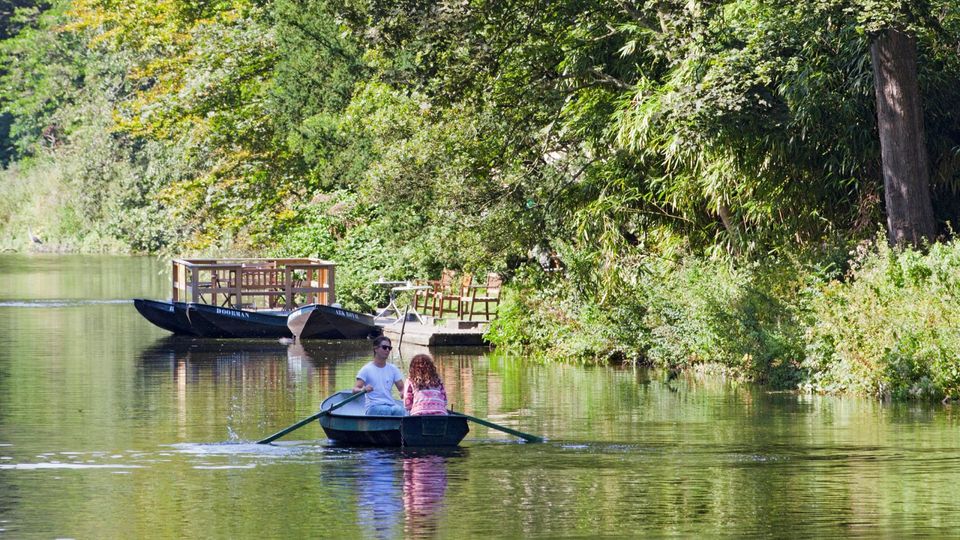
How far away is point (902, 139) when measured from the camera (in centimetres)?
2541

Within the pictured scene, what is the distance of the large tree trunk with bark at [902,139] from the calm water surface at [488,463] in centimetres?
347

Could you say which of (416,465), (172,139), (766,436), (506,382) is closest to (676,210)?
(506,382)

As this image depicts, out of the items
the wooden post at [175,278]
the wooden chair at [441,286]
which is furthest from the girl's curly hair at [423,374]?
the wooden post at [175,278]

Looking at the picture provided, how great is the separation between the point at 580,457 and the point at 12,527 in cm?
638

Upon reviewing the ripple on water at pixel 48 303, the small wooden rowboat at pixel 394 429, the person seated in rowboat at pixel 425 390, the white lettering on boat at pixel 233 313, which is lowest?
the small wooden rowboat at pixel 394 429

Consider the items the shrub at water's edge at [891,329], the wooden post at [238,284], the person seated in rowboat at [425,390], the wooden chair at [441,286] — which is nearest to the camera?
the person seated in rowboat at [425,390]

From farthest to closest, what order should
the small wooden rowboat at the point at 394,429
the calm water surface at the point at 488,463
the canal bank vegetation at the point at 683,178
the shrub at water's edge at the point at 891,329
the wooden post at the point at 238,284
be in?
the wooden post at the point at 238,284, the canal bank vegetation at the point at 683,178, the shrub at water's edge at the point at 891,329, the small wooden rowboat at the point at 394,429, the calm water surface at the point at 488,463

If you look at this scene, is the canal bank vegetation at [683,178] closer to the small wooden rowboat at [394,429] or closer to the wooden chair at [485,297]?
the wooden chair at [485,297]

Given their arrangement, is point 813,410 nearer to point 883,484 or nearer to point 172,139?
point 883,484

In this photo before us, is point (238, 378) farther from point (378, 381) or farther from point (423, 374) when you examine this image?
point (423, 374)

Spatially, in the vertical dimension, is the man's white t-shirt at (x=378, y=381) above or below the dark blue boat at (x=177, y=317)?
below

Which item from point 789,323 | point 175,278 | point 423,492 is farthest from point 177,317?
point 423,492

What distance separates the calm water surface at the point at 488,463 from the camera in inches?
563

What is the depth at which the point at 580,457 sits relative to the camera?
18.2 meters
